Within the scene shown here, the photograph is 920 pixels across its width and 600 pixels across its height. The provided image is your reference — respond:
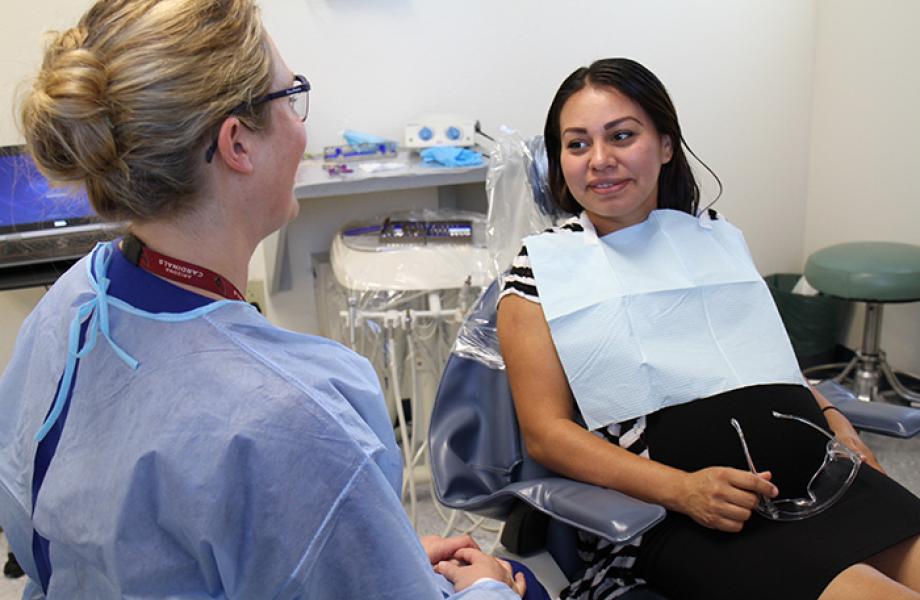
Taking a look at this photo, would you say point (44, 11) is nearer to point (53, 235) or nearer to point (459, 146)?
point (53, 235)

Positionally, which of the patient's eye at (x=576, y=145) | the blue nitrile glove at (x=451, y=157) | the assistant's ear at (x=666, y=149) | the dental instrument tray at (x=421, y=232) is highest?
the patient's eye at (x=576, y=145)

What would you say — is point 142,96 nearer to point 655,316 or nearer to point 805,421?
point 655,316

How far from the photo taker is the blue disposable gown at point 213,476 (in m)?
0.73

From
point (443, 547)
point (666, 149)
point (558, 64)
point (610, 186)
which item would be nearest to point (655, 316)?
point (610, 186)

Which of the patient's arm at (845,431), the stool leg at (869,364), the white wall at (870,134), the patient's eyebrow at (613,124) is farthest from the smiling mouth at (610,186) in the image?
the white wall at (870,134)

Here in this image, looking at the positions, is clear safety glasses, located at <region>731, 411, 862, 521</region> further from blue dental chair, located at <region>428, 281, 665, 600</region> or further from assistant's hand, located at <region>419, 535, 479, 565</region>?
assistant's hand, located at <region>419, 535, 479, 565</region>

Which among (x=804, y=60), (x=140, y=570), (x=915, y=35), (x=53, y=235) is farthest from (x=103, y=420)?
(x=804, y=60)

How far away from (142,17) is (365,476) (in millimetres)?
488

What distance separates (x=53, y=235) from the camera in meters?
2.15

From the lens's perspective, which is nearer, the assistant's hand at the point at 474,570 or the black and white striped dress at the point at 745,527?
the assistant's hand at the point at 474,570

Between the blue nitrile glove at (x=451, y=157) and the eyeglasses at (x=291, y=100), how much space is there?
142 centimetres

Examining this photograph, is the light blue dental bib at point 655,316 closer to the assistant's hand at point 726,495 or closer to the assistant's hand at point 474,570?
the assistant's hand at point 726,495

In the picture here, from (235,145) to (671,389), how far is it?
3.04 ft

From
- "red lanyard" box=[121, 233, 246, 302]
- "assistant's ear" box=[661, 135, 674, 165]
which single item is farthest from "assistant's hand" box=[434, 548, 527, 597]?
"assistant's ear" box=[661, 135, 674, 165]
